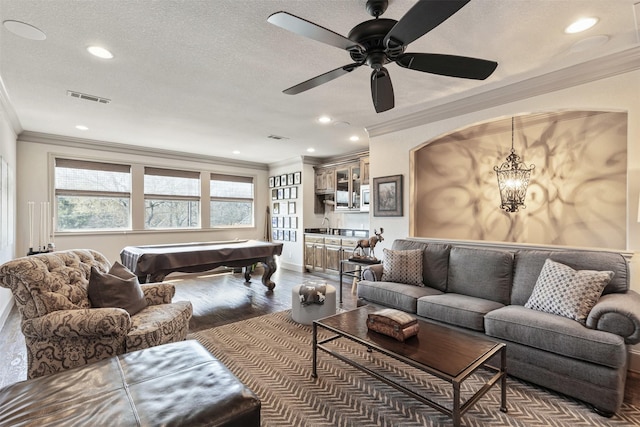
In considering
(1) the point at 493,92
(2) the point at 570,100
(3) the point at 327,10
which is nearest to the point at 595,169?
(2) the point at 570,100

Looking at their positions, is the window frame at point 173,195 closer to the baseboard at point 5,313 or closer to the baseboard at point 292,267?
the baseboard at point 292,267

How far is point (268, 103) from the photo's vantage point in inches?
139

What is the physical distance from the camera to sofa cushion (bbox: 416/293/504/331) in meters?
2.55

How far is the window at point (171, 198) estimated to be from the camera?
5.94m

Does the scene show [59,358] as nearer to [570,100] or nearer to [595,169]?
[570,100]

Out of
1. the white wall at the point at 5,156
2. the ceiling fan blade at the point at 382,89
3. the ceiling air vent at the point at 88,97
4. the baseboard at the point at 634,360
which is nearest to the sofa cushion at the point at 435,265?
the baseboard at the point at 634,360

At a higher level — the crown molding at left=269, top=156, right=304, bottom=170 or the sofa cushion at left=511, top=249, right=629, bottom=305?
the crown molding at left=269, top=156, right=304, bottom=170

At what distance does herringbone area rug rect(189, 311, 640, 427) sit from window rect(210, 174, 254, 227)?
4363mm

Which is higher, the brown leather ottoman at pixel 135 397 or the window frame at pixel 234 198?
the window frame at pixel 234 198

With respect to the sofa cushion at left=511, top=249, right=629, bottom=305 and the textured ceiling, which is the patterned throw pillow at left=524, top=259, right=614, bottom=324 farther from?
the textured ceiling

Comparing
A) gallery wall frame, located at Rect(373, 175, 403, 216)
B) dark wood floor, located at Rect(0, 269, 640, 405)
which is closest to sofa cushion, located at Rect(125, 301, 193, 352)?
dark wood floor, located at Rect(0, 269, 640, 405)

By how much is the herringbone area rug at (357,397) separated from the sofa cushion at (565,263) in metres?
0.83

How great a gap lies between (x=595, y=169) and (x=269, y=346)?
4.01 metres

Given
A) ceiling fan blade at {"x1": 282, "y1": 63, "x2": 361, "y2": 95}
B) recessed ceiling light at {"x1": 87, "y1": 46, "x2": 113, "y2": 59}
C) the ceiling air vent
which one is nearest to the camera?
ceiling fan blade at {"x1": 282, "y1": 63, "x2": 361, "y2": 95}
